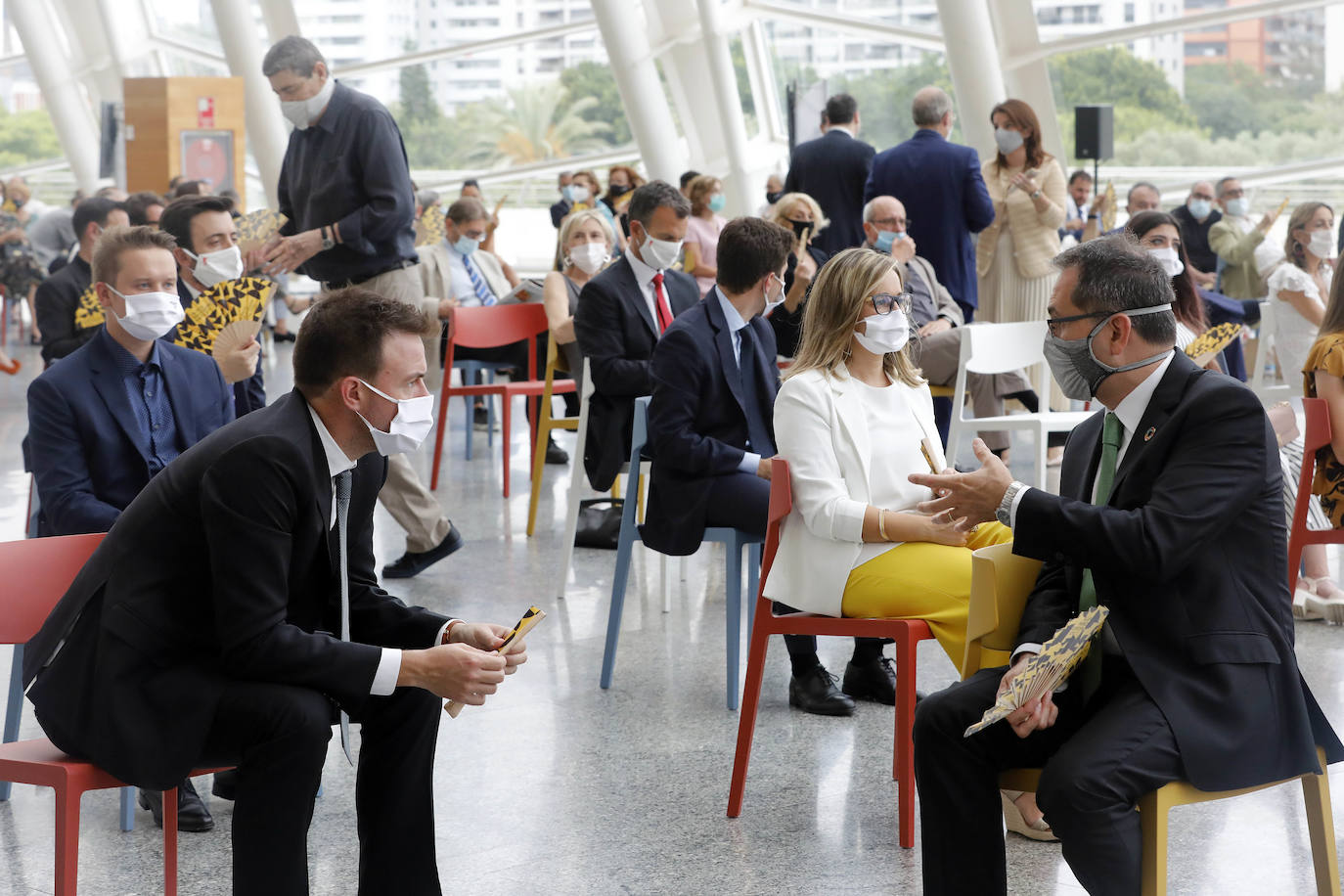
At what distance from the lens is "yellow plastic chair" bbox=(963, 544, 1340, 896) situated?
2141 millimetres

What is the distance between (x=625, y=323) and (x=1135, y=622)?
A: 306 centimetres

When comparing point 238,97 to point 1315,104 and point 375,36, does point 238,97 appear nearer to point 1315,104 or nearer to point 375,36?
point 375,36

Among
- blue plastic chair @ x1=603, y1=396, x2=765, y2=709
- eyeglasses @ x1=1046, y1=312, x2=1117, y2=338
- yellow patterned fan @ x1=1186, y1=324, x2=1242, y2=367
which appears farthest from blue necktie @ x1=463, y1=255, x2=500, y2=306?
eyeglasses @ x1=1046, y1=312, x2=1117, y2=338

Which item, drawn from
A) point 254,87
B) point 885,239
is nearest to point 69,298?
point 885,239

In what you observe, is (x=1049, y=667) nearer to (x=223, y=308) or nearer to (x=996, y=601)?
(x=996, y=601)

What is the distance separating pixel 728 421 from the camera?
397 centimetres

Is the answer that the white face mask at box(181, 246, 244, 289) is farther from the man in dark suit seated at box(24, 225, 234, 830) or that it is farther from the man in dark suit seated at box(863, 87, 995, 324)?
the man in dark suit seated at box(863, 87, 995, 324)

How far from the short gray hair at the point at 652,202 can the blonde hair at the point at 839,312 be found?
5.69 ft

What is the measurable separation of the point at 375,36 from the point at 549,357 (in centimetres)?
1047

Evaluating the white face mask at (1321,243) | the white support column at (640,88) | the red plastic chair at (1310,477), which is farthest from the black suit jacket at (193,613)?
the white support column at (640,88)

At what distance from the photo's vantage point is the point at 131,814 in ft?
9.91

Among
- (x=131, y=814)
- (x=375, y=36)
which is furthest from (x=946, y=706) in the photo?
(x=375, y=36)

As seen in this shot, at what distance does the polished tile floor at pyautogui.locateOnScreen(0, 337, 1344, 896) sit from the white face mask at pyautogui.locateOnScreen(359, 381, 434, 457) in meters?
0.74

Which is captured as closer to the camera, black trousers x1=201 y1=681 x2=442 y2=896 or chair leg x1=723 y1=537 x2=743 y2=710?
black trousers x1=201 y1=681 x2=442 y2=896
